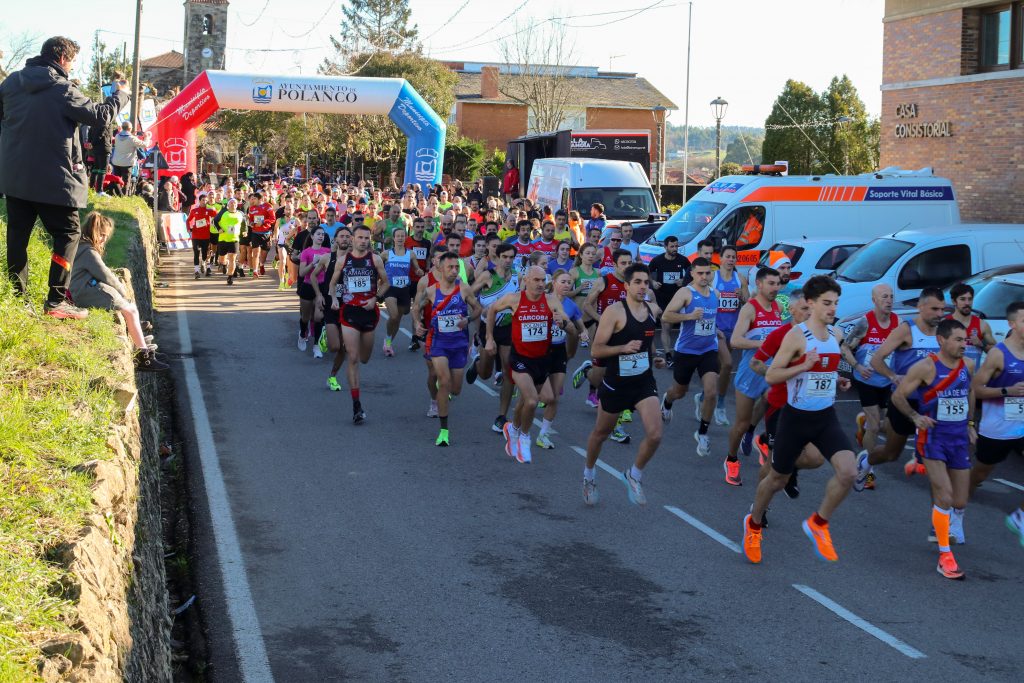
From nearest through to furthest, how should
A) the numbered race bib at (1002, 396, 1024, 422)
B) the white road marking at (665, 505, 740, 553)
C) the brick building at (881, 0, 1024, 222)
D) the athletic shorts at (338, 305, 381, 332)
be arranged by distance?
the white road marking at (665, 505, 740, 553) < the numbered race bib at (1002, 396, 1024, 422) < the athletic shorts at (338, 305, 381, 332) < the brick building at (881, 0, 1024, 222)

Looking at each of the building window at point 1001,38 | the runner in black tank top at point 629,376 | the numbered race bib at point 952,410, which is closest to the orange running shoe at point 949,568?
the numbered race bib at point 952,410

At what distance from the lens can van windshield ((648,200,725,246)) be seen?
1998 centimetres

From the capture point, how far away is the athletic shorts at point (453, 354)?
11453mm

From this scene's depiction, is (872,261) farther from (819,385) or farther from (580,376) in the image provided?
(819,385)

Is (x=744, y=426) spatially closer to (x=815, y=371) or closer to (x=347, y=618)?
(x=815, y=371)

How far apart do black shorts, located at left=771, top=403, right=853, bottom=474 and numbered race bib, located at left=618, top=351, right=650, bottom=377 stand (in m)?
1.42

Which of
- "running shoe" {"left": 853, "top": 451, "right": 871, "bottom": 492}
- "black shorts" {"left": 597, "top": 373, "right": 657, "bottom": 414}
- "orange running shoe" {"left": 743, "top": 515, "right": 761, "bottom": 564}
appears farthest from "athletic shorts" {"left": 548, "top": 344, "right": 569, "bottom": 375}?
"orange running shoe" {"left": 743, "top": 515, "right": 761, "bottom": 564}

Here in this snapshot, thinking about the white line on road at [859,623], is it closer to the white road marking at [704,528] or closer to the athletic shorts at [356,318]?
the white road marking at [704,528]

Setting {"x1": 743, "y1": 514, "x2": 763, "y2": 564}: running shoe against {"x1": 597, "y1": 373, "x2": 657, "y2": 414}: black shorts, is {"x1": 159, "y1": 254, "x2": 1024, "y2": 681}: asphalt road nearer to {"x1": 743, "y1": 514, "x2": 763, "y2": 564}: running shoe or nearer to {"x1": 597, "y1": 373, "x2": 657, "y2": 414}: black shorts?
{"x1": 743, "y1": 514, "x2": 763, "y2": 564}: running shoe

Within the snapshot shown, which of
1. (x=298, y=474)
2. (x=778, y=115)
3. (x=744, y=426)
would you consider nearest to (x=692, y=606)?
(x=744, y=426)

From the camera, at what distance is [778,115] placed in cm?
5653

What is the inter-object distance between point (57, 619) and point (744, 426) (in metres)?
7.49

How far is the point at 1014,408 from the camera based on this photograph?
28.0 feet

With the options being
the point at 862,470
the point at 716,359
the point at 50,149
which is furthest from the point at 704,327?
the point at 50,149
